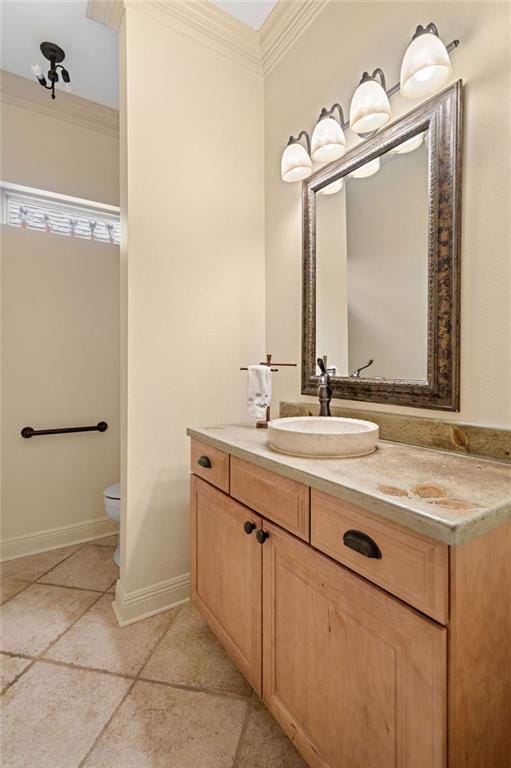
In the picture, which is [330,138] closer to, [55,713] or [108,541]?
[55,713]

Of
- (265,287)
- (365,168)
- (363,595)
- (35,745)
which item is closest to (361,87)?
(365,168)

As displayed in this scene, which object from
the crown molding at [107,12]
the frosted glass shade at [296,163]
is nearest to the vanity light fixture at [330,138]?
the frosted glass shade at [296,163]

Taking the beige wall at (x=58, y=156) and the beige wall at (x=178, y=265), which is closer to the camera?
the beige wall at (x=178, y=265)

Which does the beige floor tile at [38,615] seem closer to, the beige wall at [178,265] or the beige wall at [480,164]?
the beige wall at [178,265]

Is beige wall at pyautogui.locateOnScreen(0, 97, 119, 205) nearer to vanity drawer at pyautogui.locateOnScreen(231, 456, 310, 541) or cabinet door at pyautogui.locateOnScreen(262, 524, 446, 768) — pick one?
vanity drawer at pyautogui.locateOnScreen(231, 456, 310, 541)

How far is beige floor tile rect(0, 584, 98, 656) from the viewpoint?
1519 mm

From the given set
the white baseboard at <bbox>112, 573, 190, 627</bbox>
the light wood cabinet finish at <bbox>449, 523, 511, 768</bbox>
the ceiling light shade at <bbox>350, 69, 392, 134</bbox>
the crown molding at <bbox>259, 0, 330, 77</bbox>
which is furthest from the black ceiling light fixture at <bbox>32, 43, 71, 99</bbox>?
the light wood cabinet finish at <bbox>449, 523, 511, 768</bbox>

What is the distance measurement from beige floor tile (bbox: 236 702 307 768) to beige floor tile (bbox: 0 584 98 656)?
3.01 feet

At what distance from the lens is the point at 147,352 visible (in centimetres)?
169

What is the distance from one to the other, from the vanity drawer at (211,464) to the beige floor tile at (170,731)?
0.72m

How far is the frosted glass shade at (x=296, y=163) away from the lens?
160 centimetres

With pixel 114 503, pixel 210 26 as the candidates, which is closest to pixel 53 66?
pixel 210 26

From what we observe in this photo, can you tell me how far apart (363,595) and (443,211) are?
1120 millimetres

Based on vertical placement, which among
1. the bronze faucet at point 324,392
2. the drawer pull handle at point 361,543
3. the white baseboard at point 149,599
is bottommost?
the white baseboard at point 149,599
